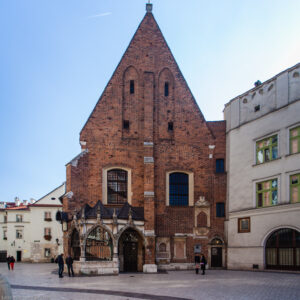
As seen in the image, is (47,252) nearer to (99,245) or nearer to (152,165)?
(152,165)

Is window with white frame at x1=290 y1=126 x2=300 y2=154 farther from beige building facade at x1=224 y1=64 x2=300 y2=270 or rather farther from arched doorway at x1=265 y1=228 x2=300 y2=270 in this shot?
arched doorway at x1=265 y1=228 x2=300 y2=270

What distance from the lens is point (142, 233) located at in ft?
86.4

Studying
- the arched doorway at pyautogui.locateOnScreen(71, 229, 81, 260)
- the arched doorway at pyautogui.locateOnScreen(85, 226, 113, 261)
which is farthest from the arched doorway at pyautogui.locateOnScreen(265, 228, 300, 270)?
the arched doorway at pyautogui.locateOnScreen(71, 229, 81, 260)

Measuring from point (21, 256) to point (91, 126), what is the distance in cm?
3726

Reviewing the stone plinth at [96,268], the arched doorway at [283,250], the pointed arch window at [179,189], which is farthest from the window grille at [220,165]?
the stone plinth at [96,268]

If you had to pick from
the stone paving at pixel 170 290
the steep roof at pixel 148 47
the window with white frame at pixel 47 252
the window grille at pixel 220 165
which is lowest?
the window with white frame at pixel 47 252

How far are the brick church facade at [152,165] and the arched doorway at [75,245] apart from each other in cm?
85

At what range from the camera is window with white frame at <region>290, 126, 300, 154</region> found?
23.2m

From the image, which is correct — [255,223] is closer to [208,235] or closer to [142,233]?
[208,235]

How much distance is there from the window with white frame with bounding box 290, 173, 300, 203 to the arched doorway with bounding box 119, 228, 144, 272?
9792 mm

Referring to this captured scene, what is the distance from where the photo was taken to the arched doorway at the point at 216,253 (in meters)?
28.1

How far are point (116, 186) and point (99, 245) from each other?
527 cm

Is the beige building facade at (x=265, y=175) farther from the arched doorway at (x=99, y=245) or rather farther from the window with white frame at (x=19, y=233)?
the window with white frame at (x=19, y=233)

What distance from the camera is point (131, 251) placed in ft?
88.5
